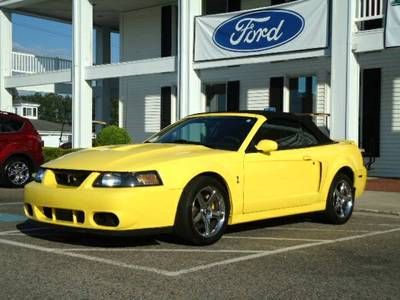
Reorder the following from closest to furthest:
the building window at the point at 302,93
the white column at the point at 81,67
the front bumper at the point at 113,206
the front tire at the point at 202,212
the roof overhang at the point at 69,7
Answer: the front bumper at the point at 113,206
the front tire at the point at 202,212
the building window at the point at 302,93
the white column at the point at 81,67
the roof overhang at the point at 69,7

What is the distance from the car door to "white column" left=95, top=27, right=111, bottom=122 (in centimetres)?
1987

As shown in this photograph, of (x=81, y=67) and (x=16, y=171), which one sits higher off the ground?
(x=81, y=67)

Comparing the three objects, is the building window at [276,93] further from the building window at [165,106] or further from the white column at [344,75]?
the white column at [344,75]

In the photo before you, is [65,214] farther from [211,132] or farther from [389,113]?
[389,113]

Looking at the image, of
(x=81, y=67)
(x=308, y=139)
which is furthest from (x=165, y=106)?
(x=308, y=139)

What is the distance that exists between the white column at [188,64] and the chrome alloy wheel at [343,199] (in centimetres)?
894

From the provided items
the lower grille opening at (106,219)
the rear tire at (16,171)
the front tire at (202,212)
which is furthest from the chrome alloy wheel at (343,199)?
the rear tire at (16,171)

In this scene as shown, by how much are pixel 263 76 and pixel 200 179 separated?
1304 cm

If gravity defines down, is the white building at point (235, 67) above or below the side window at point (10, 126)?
above

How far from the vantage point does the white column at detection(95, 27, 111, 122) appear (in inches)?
1092

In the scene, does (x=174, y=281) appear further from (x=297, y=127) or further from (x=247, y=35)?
(x=247, y=35)

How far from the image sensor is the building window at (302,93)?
60.7ft

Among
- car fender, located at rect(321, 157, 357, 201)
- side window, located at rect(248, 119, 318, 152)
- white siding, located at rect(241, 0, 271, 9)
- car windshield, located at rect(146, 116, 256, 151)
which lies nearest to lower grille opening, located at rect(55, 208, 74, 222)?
car windshield, located at rect(146, 116, 256, 151)

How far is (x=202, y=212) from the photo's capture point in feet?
22.8
